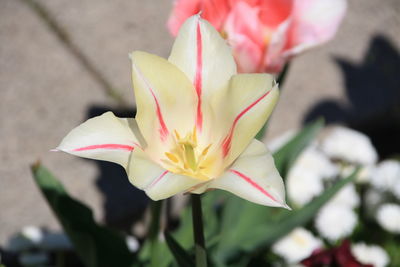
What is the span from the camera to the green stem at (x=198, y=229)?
79 centimetres

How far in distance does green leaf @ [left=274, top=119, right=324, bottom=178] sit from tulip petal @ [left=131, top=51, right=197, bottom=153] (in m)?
0.50

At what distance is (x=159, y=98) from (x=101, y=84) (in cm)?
111

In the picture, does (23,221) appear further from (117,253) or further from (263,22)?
(263,22)

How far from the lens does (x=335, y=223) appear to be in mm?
1618

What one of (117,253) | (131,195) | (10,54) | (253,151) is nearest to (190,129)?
(253,151)

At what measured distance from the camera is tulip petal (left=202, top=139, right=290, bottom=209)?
71cm

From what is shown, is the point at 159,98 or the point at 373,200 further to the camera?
the point at 373,200

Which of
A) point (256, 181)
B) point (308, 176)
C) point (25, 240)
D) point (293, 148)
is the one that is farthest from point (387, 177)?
point (256, 181)

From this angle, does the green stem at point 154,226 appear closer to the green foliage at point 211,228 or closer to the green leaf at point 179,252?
the green foliage at point 211,228

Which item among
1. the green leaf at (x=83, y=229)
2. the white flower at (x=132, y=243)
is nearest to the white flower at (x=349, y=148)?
the white flower at (x=132, y=243)

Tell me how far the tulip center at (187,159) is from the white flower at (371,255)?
0.73 metres

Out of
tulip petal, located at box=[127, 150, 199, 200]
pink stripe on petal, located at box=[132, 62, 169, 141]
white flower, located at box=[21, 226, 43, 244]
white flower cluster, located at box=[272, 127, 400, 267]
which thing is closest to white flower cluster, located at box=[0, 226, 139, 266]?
white flower, located at box=[21, 226, 43, 244]

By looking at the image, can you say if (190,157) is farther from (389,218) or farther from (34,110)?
(34,110)

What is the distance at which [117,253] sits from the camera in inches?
50.0
